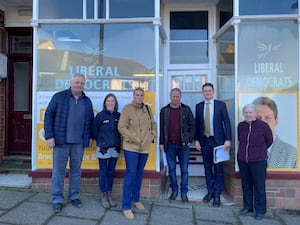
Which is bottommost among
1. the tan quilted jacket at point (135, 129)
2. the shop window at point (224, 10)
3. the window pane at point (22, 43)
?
the tan quilted jacket at point (135, 129)

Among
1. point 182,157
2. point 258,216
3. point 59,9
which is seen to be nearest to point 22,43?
point 59,9

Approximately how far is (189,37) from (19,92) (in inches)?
150

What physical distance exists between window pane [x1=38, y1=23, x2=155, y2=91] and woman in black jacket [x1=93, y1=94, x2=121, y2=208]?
796mm

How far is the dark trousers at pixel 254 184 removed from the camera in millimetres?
4527

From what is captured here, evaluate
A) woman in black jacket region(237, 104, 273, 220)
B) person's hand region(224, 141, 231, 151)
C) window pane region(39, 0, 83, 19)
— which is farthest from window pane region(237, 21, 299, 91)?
window pane region(39, 0, 83, 19)

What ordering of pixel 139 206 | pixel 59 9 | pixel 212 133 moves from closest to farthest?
pixel 139 206 → pixel 212 133 → pixel 59 9

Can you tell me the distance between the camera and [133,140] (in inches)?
172

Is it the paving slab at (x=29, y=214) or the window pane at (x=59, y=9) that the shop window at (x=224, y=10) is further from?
the paving slab at (x=29, y=214)

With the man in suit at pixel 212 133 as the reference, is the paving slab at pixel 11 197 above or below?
below

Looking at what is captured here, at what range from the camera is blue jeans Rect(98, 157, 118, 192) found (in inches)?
186

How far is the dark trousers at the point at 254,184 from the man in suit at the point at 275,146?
0.61 m

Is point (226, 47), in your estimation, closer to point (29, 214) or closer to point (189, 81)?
point (189, 81)

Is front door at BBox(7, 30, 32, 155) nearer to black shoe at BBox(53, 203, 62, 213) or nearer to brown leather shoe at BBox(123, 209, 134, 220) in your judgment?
black shoe at BBox(53, 203, 62, 213)

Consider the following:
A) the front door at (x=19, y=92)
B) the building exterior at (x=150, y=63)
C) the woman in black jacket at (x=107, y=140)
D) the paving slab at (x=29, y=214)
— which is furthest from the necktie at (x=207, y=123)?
the front door at (x=19, y=92)
